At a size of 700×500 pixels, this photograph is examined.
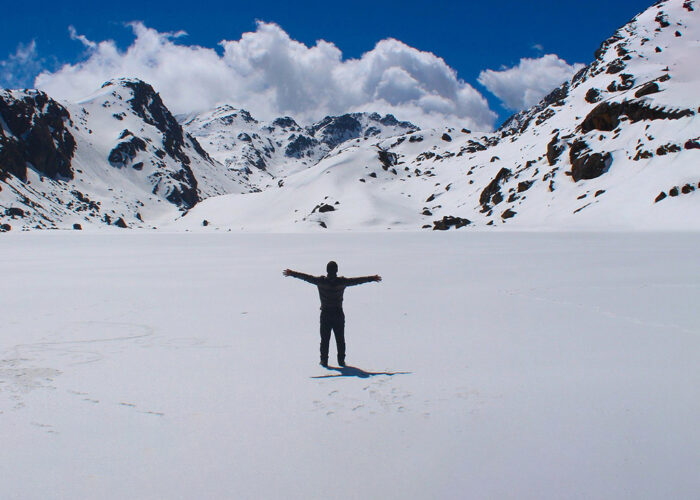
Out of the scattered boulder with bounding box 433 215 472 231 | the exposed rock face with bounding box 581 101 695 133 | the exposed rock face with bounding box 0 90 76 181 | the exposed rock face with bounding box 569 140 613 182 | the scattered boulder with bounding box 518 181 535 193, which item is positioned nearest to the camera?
the exposed rock face with bounding box 581 101 695 133

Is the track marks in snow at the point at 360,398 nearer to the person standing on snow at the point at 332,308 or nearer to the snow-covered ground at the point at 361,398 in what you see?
the snow-covered ground at the point at 361,398

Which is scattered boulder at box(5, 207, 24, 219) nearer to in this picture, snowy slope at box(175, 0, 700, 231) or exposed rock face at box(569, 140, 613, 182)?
snowy slope at box(175, 0, 700, 231)

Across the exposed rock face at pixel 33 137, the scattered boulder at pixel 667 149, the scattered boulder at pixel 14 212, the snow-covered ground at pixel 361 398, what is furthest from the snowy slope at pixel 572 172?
the exposed rock face at pixel 33 137

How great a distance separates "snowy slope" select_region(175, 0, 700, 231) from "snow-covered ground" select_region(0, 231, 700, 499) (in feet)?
138

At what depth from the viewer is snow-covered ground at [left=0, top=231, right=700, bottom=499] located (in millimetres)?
4141

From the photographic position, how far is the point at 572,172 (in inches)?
2648

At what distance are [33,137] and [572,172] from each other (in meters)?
184

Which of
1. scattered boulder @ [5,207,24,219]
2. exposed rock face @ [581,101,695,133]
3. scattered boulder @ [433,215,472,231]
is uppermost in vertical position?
exposed rock face @ [581,101,695,133]

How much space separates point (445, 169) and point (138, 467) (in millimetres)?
125230

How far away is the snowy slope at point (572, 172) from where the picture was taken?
53875 mm

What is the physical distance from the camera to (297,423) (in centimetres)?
523

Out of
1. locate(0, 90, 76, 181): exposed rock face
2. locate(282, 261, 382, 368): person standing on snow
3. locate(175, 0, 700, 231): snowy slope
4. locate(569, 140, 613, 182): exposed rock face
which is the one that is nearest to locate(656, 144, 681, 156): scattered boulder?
locate(175, 0, 700, 231): snowy slope

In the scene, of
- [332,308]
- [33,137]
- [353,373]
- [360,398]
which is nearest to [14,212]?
[33,137]

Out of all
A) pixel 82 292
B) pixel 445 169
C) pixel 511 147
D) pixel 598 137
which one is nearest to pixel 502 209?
pixel 598 137
